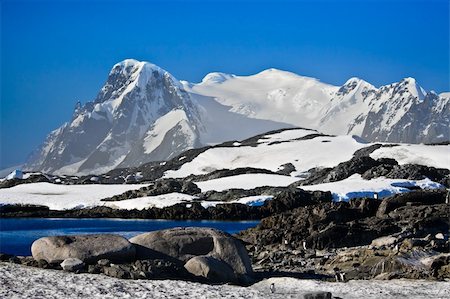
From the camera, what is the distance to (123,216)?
3393 inches

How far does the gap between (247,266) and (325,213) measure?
25.5 metres

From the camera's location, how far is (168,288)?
22.0 m

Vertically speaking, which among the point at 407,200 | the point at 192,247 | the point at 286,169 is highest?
the point at 286,169

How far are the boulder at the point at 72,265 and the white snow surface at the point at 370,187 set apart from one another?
6628cm

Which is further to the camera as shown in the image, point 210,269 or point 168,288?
point 210,269

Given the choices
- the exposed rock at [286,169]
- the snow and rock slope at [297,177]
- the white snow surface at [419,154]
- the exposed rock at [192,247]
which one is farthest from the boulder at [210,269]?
the exposed rock at [286,169]

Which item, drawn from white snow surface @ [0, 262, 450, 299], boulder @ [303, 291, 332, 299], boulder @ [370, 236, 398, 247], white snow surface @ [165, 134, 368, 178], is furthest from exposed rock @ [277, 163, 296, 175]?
boulder @ [303, 291, 332, 299]

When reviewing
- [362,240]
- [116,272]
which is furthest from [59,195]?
[116,272]

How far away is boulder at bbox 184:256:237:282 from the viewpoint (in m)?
25.4

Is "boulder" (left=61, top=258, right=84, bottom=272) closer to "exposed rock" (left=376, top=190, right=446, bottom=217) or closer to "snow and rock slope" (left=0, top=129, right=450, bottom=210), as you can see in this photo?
"exposed rock" (left=376, top=190, right=446, bottom=217)

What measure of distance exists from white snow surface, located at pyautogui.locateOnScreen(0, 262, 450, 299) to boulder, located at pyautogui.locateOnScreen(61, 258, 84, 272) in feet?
1.50

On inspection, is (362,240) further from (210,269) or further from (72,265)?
(72,265)

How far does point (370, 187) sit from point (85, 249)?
69782 mm

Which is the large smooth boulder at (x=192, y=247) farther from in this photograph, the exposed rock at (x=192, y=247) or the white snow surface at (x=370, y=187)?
the white snow surface at (x=370, y=187)
